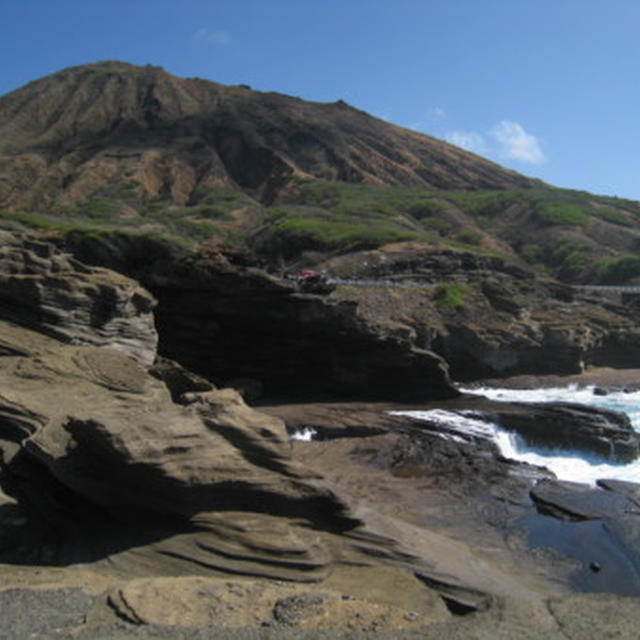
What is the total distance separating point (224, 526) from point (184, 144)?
375 feet

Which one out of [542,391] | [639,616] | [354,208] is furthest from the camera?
[354,208]

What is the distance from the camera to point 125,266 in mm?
31125

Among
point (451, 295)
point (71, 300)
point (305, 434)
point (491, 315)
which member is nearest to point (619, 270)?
point (451, 295)

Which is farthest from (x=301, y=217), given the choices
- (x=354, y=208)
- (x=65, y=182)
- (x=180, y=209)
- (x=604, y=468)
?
(x=604, y=468)

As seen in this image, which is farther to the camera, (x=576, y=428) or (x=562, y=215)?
(x=562, y=215)

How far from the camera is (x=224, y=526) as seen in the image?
11.2 meters

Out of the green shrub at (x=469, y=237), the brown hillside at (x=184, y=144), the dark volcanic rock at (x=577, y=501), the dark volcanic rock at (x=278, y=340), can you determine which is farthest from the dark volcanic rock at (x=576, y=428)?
the brown hillside at (x=184, y=144)

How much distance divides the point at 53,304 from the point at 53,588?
11.7 meters

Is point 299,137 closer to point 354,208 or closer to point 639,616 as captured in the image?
point 354,208

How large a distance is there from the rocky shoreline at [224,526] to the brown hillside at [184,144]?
8142 centimetres

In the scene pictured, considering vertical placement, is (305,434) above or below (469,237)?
below

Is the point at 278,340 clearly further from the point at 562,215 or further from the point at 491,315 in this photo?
the point at 562,215

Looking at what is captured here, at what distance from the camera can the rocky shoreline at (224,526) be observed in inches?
365

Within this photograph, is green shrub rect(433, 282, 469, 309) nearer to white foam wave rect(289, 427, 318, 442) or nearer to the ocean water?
the ocean water
